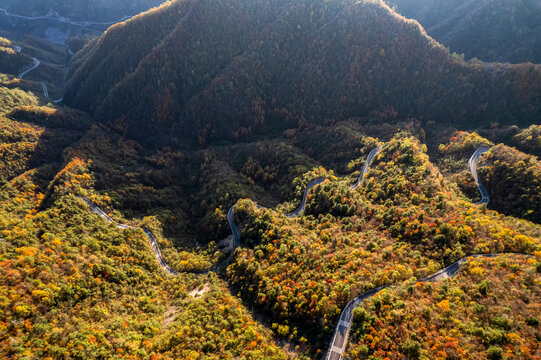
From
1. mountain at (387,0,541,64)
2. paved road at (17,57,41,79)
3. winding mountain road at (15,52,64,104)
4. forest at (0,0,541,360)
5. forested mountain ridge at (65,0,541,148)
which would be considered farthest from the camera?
paved road at (17,57,41,79)

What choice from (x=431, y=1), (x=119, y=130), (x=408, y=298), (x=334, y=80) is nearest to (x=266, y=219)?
(x=408, y=298)

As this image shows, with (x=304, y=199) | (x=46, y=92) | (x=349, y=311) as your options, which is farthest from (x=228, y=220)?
(x=46, y=92)

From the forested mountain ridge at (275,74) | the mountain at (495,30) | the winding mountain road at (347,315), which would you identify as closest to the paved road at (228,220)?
the winding mountain road at (347,315)

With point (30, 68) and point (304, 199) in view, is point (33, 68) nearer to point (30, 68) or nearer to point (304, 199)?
point (30, 68)

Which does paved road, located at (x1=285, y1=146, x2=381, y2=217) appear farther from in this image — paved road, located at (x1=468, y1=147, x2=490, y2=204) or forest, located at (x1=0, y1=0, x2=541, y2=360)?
paved road, located at (x1=468, y1=147, x2=490, y2=204)

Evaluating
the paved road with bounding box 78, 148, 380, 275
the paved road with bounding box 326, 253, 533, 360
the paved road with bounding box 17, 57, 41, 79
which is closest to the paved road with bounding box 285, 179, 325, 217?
the paved road with bounding box 78, 148, 380, 275

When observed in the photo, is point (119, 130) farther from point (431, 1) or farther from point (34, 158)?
point (431, 1)
